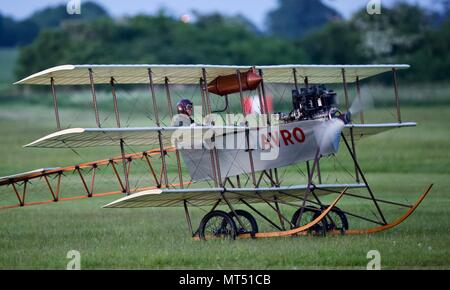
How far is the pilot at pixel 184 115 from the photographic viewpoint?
16742 mm

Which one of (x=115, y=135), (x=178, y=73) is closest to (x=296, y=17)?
(x=178, y=73)

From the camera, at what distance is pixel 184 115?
1683 cm

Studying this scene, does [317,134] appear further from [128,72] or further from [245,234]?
[128,72]

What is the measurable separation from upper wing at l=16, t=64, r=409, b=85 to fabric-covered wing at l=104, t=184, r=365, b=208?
6.16 ft

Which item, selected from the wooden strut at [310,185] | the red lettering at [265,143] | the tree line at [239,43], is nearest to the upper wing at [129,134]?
the red lettering at [265,143]

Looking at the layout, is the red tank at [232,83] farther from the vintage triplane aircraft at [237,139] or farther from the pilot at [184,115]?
the pilot at [184,115]

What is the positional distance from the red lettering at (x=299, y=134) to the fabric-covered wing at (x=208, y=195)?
0.74m

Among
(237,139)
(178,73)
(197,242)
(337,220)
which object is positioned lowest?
(337,220)

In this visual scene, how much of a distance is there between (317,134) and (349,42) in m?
46.3

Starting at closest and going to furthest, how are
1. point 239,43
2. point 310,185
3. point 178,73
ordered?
point 310,185
point 178,73
point 239,43

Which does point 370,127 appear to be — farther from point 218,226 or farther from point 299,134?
point 218,226

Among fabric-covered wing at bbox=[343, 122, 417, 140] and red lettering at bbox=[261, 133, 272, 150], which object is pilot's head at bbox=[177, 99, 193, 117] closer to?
red lettering at bbox=[261, 133, 272, 150]

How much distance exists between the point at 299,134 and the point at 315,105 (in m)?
0.52

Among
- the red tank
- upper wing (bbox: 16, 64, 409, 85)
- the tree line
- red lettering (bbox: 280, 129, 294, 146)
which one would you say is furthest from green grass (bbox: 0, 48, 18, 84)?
red lettering (bbox: 280, 129, 294, 146)
